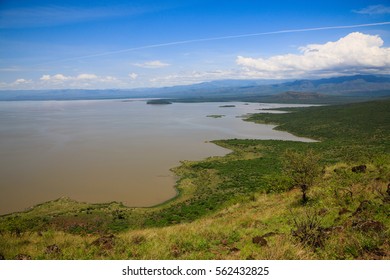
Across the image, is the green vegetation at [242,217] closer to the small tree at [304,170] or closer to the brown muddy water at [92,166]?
the small tree at [304,170]

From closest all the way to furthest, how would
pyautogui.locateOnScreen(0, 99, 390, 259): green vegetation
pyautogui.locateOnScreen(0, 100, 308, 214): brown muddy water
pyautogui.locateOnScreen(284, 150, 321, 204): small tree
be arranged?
1. pyautogui.locateOnScreen(0, 99, 390, 259): green vegetation
2. pyautogui.locateOnScreen(284, 150, 321, 204): small tree
3. pyautogui.locateOnScreen(0, 100, 308, 214): brown muddy water

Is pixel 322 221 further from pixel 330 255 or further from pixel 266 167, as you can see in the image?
pixel 266 167

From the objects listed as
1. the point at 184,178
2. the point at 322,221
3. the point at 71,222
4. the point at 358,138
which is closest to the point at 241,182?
the point at 184,178

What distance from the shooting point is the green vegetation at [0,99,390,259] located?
5.85 meters

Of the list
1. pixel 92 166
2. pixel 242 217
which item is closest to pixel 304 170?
pixel 242 217

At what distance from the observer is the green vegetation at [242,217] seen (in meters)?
5.85

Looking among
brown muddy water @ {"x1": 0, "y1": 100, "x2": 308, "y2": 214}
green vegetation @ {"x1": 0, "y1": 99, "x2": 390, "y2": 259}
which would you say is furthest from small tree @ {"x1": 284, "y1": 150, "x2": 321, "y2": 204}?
brown muddy water @ {"x1": 0, "y1": 100, "x2": 308, "y2": 214}

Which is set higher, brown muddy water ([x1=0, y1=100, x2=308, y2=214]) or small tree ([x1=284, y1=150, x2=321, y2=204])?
small tree ([x1=284, y1=150, x2=321, y2=204])

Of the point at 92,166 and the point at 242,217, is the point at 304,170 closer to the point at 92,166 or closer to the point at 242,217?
the point at 242,217

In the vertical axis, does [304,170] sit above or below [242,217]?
above

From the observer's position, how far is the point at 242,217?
435 inches

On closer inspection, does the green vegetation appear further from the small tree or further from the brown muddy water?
the brown muddy water

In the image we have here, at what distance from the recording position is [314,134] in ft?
190
